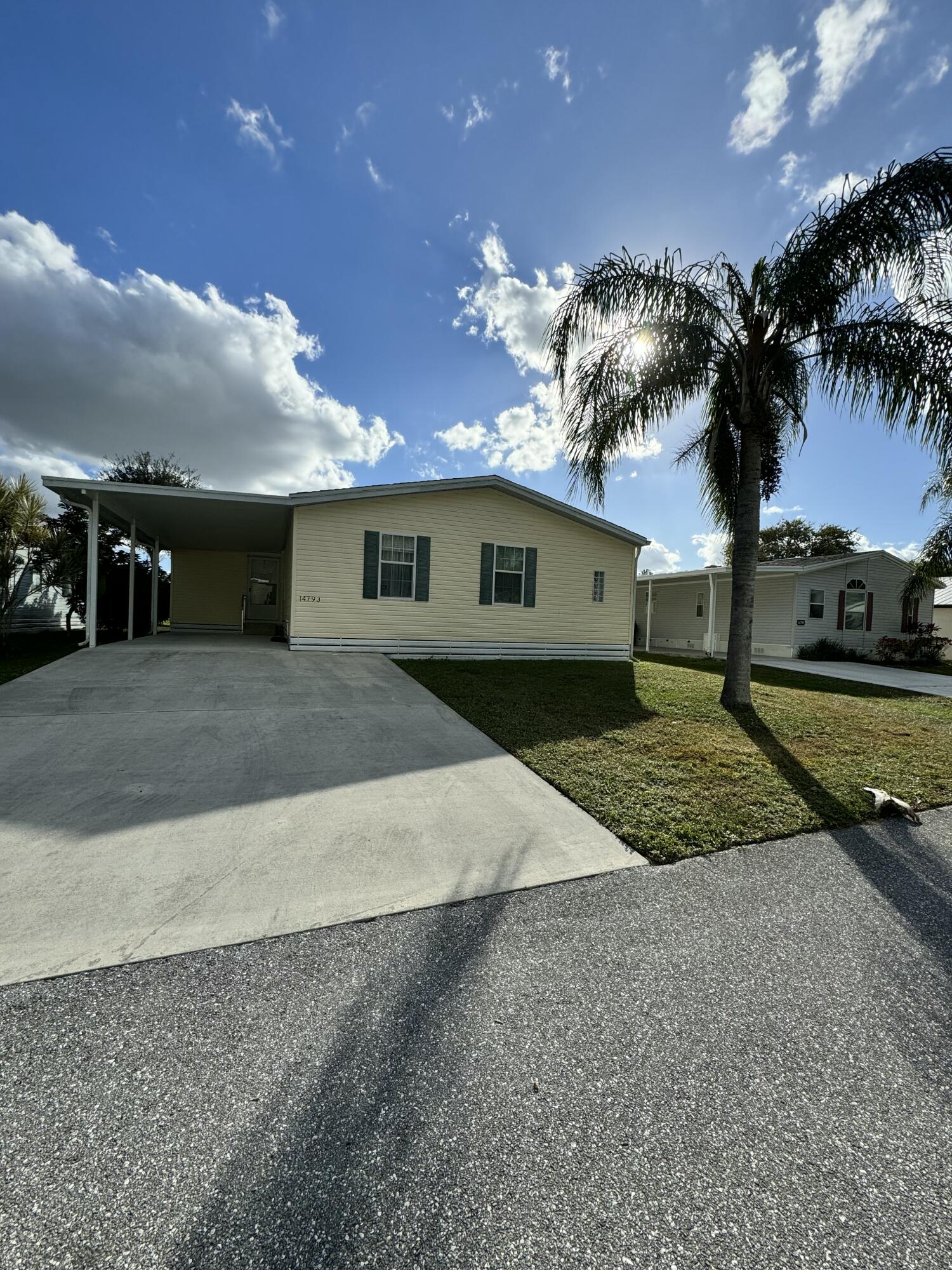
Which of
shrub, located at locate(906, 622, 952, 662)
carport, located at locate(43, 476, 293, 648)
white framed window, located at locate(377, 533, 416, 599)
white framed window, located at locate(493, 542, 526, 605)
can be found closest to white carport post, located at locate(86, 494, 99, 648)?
carport, located at locate(43, 476, 293, 648)

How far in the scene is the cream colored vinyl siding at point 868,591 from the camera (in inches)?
→ 646

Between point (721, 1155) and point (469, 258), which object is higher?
point (469, 258)

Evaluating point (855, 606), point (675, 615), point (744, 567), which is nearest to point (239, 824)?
point (744, 567)

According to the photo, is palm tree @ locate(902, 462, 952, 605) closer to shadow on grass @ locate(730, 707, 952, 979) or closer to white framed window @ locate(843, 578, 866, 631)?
white framed window @ locate(843, 578, 866, 631)

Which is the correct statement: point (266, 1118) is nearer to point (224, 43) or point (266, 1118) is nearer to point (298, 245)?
point (224, 43)

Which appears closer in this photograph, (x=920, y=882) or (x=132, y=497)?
(x=920, y=882)

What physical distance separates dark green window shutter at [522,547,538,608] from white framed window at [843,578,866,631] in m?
11.5

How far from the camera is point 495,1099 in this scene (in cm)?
150

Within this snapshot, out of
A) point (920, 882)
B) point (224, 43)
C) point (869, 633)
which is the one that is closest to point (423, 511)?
point (224, 43)

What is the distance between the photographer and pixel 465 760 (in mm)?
4652

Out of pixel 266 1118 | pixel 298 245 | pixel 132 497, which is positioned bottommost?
pixel 266 1118

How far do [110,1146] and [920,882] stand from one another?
3584mm

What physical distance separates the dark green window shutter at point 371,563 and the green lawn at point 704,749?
7.11ft

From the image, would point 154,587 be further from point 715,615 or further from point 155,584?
point 715,615
